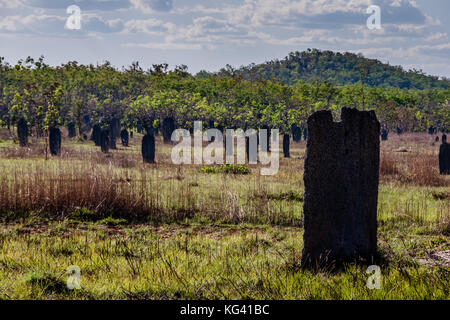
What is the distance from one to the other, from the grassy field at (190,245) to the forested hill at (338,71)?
470 feet

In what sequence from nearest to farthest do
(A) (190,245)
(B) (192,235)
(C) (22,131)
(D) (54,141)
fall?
1. (A) (190,245)
2. (B) (192,235)
3. (D) (54,141)
4. (C) (22,131)

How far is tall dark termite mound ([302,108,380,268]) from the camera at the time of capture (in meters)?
7.11

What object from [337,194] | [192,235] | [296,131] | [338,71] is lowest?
[192,235]

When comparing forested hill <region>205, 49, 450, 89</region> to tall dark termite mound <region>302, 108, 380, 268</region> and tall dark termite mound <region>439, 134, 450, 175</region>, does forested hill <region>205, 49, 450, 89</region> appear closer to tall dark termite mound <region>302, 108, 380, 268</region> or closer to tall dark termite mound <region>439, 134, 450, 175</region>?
tall dark termite mound <region>439, 134, 450, 175</region>

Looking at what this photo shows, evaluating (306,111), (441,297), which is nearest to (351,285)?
(441,297)

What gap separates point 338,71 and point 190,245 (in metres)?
159

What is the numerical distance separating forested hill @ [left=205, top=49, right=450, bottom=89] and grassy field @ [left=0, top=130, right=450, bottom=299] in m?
143

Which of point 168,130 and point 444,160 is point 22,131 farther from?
point 444,160

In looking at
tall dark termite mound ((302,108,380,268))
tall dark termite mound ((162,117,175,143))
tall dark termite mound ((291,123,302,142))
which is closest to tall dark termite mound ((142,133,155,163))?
tall dark termite mound ((302,108,380,268))

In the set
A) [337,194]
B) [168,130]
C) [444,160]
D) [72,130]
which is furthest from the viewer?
[72,130]

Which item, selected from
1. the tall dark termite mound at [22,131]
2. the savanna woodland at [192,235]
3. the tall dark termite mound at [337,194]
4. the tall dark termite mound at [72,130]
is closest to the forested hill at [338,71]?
the tall dark termite mound at [72,130]

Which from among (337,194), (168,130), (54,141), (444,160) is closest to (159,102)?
(168,130)

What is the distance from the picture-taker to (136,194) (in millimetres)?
12531

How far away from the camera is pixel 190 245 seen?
9.23m
